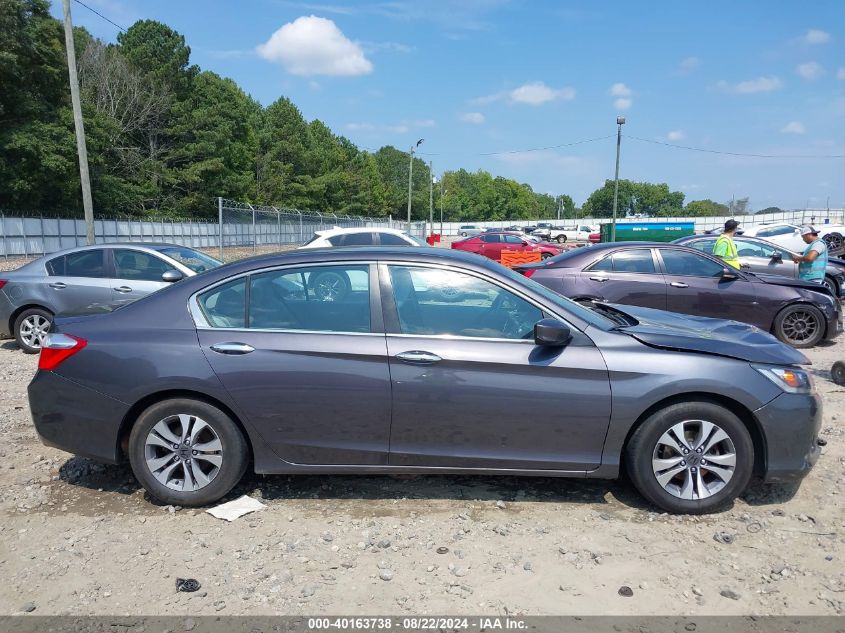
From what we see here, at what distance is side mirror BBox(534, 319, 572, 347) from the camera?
3627mm

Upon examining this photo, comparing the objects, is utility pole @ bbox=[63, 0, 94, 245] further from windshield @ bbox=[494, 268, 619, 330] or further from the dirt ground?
windshield @ bbox=[494, 268, 619, 330]

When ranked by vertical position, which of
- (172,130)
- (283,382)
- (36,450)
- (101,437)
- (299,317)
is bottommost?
(36,450)

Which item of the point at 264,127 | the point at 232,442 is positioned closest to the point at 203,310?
the point at 232,442

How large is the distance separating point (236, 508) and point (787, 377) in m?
3.51

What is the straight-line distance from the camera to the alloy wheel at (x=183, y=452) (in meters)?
3.86

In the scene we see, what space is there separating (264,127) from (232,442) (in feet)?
235

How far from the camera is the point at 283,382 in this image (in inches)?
149

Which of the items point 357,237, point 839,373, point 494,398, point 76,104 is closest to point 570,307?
point 494,398

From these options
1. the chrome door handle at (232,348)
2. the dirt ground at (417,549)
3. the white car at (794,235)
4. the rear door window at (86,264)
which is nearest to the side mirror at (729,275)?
the dirt ground at (417,549)

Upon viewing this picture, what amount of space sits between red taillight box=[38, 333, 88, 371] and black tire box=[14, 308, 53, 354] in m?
5.30

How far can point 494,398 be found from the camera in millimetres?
3693

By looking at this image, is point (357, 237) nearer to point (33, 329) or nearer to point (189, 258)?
point (189, 258)

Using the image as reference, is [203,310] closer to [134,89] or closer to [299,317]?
[299,317]

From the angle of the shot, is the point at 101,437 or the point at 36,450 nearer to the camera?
the point at 101,437
